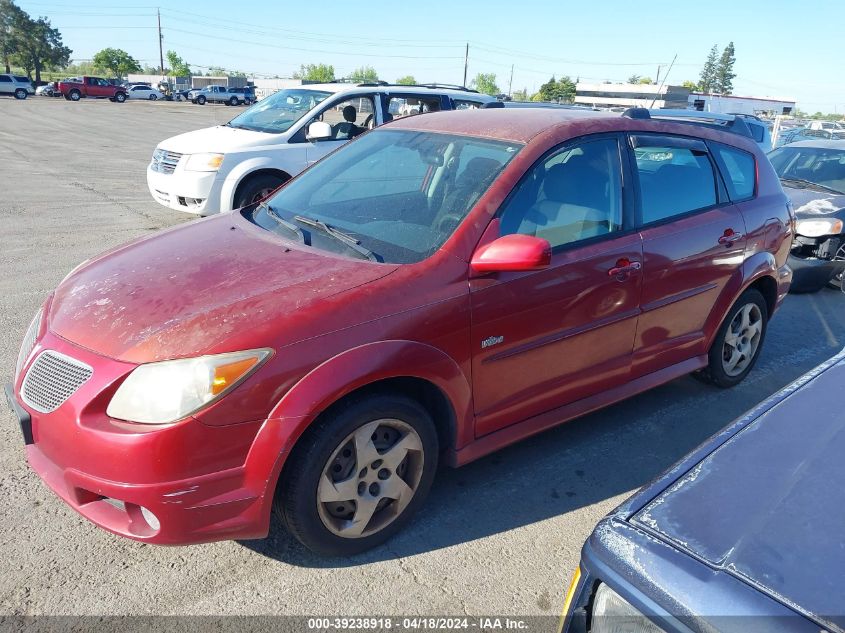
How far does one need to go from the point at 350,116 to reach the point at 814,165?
237 inches

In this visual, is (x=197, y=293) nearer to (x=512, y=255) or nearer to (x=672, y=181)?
(x=512, y=255)

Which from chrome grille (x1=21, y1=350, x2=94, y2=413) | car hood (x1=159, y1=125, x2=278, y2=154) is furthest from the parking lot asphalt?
car hood (x1=159, y1=125, x2=278, y2=154)

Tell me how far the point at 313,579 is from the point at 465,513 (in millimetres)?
791

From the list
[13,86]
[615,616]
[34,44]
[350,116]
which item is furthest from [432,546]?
[34,44]

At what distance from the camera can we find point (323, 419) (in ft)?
8.23

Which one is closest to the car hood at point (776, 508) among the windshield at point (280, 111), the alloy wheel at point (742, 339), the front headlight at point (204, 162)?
the alloy wheel at point (742, 339)

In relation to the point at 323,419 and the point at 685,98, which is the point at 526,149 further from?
the point at 685,98

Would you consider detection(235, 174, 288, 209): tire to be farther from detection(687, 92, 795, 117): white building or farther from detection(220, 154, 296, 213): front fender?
detection(687, 92, 795, 117): white building

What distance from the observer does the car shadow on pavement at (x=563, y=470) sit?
9.55 feet

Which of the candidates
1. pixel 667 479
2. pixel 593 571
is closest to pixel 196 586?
pixel 593 571

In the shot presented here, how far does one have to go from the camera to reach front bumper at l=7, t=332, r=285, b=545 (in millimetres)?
2256

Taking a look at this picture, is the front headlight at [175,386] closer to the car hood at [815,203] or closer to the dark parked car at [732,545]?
the dark parked car at [732,545]

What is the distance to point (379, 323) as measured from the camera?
2.58 meters

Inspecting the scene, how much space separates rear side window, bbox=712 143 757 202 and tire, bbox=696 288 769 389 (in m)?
0.65
